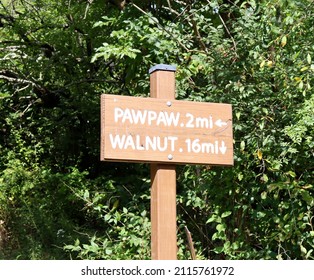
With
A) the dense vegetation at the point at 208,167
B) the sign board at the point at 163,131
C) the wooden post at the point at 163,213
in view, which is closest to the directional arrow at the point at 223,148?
the sign board at the point at 163,131

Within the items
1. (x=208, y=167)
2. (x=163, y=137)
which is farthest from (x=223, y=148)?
Result: (x=208, y=167)

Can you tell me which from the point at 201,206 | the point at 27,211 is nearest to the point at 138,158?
the point at 201,206

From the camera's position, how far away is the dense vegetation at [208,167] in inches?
170

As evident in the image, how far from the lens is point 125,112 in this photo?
2.99 meters

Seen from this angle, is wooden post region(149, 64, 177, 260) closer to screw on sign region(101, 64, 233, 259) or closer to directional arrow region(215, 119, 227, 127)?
screw on sign region(101, 64, 233, 259)

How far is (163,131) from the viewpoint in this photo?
3.03 metres

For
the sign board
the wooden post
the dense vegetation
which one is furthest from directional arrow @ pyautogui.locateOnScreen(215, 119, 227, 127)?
the dense vegetation

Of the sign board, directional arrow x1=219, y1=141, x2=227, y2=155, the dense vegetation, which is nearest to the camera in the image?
the sign board

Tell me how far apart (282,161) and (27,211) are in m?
3.80

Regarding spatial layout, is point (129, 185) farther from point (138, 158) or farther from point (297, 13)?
point (138, 158)

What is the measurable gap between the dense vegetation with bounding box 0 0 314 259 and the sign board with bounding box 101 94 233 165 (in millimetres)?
930

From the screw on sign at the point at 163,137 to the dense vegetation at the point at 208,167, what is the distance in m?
0.95

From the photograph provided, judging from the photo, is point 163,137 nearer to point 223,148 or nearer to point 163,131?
point 163,131

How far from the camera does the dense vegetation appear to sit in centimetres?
433
